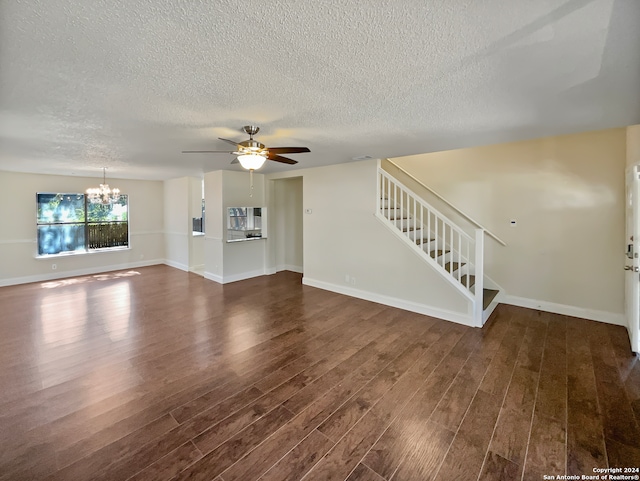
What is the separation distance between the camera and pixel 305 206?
5.96 m

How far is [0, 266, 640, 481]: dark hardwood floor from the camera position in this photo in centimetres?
176

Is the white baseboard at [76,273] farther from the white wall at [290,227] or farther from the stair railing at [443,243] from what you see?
the stair railing at [443,243]

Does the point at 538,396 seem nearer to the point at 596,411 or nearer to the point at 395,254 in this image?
the point at 596,411

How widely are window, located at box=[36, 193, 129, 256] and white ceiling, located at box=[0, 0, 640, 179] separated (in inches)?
178

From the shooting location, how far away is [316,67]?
1.78 metres

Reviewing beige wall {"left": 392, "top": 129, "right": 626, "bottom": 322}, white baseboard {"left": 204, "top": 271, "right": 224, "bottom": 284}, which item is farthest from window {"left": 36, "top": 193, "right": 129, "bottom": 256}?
beige wall {"left": 392, "top": 129, "right": 626, "bottom": 322}

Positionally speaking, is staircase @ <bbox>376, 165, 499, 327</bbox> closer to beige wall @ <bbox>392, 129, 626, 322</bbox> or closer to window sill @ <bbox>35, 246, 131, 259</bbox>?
beige wall @ <bbox>392, 129, 626, 322</bbox>

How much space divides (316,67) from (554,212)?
4.36 meters

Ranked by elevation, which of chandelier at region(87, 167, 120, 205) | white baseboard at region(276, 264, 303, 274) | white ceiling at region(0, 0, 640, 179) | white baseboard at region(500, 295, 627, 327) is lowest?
white baseboard at region(500, 295, 627, 327)

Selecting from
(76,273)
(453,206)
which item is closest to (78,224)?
(76,273)

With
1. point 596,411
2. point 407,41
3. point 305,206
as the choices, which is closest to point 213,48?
point 407,41

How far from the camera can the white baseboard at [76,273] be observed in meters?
6.14

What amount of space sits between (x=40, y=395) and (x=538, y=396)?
424cm

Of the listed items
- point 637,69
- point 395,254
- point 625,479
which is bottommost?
point 625,479
